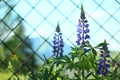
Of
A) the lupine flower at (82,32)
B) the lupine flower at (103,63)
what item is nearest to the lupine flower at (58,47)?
the lupine flower at (82,32)

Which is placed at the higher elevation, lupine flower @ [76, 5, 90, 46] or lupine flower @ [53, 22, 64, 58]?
lupine flower @ [76, 5, 90, 46]

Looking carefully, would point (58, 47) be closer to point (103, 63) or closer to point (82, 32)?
point (82, 32)

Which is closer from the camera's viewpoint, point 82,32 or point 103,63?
point 103,63

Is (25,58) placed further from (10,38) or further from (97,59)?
(97,59)

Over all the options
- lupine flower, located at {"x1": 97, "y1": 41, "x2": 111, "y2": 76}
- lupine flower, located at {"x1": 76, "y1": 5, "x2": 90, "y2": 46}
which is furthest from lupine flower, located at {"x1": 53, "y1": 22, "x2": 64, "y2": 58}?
lupine flower, located at {"x1": 97, "y1": 41, "x2": 111, "y2": 76}

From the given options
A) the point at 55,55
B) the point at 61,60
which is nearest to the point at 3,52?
the point at 55,55

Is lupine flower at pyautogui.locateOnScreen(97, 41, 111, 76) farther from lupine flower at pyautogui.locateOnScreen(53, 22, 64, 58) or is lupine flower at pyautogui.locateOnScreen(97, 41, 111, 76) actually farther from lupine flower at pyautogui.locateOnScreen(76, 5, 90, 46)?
lupine flower at pyautogui.locateOnScreen(53, 22, 64, 58)

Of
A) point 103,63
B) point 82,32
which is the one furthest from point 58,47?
point 103,63

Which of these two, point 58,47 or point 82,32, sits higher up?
point 82,32

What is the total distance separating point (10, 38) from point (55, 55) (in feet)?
3.24

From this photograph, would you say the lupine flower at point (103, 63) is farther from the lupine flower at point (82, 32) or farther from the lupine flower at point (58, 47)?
the lupine flower at point (58, 47)

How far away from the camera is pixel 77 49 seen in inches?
86.7

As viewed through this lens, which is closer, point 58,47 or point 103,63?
point 103,63

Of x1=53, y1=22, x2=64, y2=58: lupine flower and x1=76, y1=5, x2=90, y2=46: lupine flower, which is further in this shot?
x1=53, y1=22, x2=64, y2=58: lupine flower
